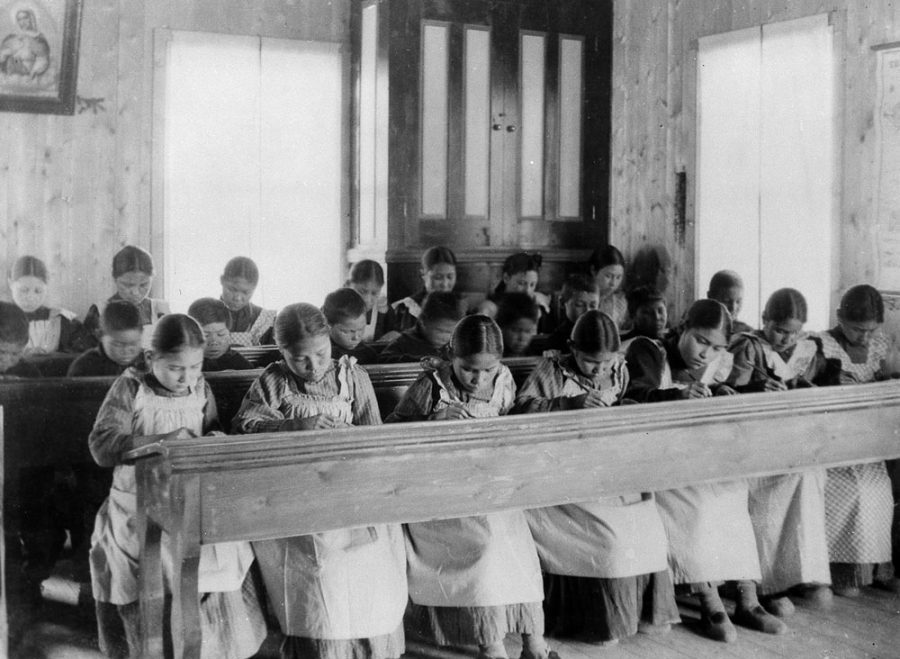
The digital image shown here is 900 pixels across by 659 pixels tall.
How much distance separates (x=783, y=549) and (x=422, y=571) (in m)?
1.42

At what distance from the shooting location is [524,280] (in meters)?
6.16

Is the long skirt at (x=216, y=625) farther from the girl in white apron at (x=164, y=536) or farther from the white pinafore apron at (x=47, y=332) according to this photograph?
the white pinafore apron at (x=47, y=332)

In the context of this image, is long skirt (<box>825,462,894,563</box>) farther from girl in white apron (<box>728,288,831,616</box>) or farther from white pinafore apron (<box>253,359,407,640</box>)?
white pinafore apron (<box>253,359,407,640</box>)

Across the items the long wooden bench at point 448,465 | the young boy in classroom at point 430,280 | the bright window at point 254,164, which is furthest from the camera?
the bright window at point 254,164

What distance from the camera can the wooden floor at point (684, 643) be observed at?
3.25m

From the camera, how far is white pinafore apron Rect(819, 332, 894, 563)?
389 cm

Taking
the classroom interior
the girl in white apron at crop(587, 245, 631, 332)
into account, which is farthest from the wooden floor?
the girl in white apron at crop(587, 245, 631, 332)

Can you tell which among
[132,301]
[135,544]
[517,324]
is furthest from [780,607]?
[132,301]

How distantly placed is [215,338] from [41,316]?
1.82 meters

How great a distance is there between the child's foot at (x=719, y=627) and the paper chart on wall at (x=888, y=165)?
224 centimetres

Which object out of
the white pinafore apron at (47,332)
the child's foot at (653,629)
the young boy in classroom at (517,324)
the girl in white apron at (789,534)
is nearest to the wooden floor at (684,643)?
the child's foot at (653,629)

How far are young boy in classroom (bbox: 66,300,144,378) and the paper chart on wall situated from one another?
11.5 ft

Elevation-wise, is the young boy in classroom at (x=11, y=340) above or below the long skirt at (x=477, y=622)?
above

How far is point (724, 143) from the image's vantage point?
20.3 ft
